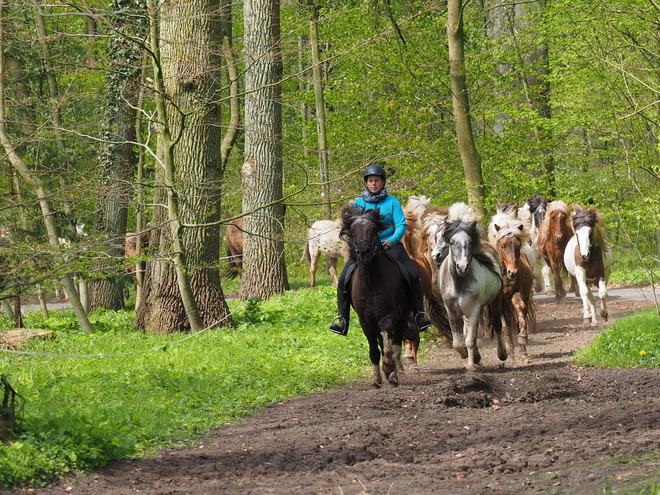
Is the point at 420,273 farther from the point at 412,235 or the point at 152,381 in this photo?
the point at 152,381

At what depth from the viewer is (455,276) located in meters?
11.2

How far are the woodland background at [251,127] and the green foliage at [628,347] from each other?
95 centimetres

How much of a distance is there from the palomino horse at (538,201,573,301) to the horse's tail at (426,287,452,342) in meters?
6.16

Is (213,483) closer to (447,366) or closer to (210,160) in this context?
(447,366)

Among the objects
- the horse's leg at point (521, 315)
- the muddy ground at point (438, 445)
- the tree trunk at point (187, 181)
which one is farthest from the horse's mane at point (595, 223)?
the tree trunk at point (187, 181)

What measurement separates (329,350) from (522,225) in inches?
146

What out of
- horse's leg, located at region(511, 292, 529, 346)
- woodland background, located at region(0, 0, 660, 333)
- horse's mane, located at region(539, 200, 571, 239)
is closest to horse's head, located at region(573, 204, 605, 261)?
woodland background, located at region(0, 0, 660, 333)

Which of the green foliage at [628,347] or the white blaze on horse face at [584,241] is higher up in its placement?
the white blaze on horse face at [584,241]

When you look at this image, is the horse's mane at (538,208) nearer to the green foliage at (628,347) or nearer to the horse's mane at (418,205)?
the horse's mane at (418,205)

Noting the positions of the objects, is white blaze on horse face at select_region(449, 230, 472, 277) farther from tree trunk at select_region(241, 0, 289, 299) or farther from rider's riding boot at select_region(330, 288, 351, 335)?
tree trunk at select_region(241, 0, 289, 299)

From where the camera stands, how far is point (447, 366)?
12531 millimetres

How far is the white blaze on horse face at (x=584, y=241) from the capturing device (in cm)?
1572

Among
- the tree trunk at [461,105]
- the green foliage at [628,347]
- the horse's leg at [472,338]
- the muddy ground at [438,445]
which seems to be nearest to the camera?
the muddy ground at [438,445]

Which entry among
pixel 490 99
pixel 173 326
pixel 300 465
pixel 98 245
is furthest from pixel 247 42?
pixel 300 465
